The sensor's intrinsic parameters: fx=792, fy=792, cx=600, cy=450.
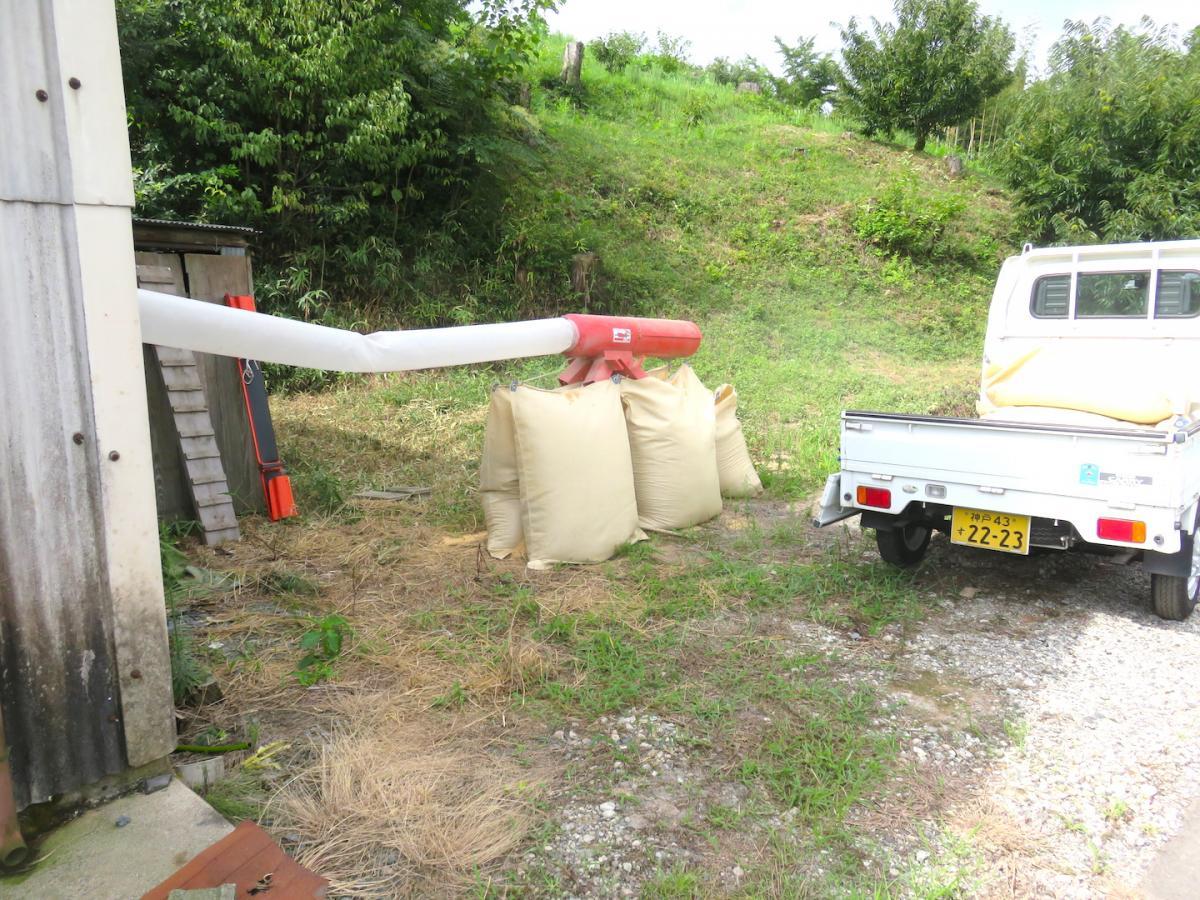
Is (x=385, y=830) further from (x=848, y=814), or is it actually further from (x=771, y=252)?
(x=771, y=252)

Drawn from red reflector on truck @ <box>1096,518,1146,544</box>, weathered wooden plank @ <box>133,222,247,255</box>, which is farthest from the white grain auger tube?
red reflector on truck @ <box>1096,518,1146,544</box>

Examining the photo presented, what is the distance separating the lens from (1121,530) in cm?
345

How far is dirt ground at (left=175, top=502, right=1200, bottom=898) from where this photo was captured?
7.29ft

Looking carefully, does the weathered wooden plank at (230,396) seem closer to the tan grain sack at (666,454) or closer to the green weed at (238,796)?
the tan grain sack at (666,454)

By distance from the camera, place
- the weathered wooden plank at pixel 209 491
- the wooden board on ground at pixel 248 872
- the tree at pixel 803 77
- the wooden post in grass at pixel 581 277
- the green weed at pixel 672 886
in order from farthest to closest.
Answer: the tree at pixel 803 77
the wooden post in grass at pixel 581 277
the weathered wooden plank at pixel 209 491
the green weed at pixel 672 886
the wooden board on ground at pixel 248 872

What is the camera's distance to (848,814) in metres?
2.40

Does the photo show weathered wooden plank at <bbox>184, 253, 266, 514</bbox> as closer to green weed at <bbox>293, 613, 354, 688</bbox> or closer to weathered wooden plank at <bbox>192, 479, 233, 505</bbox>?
weathered wooden plank at <bbox>192, 479, 233, 505</bbox>

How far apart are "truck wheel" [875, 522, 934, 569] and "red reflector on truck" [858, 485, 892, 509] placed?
23 cm

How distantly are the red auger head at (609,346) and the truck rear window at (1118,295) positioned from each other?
243 centimetres

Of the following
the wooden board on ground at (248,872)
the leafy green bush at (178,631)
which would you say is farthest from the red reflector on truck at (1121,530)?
the leafy green bush at (178,631)

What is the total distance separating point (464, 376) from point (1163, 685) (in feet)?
22.5

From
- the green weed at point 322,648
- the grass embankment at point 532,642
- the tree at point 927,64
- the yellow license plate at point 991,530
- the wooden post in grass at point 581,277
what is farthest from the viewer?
the tree at point 927,64

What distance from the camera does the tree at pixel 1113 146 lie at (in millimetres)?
12445

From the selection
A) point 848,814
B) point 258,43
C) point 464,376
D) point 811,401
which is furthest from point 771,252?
point 848,814
